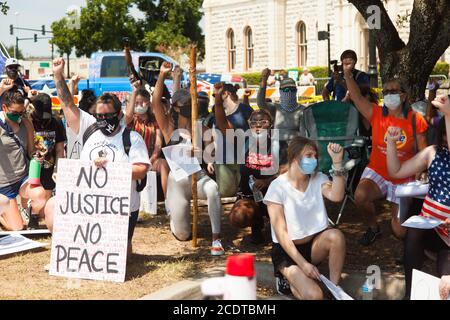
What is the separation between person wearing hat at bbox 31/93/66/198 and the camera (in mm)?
8844

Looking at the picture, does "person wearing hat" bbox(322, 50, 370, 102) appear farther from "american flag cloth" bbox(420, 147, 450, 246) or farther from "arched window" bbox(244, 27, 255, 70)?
"arched window" bbox(244, 27, 255, 70)

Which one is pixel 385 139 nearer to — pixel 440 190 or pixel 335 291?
pixel 440 190

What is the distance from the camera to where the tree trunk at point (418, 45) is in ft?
30.2

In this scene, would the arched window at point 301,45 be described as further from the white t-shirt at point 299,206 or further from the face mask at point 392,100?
the white t-shirt at point 299,206

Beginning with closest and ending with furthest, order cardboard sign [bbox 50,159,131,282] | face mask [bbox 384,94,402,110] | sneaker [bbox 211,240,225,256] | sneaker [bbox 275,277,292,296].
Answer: sneaker [bbox 275,277,292,296] → cardboard sign [bbox 50,159,131,282] → face mask [bbox 384,94,402,110] → sneaker [bbox 211,240,225,256]

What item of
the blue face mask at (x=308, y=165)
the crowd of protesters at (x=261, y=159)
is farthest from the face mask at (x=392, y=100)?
the blue face mask at (x=308, y=165)

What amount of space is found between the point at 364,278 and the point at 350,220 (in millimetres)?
2600

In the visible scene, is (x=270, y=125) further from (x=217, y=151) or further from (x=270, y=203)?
(x=270, y=203)

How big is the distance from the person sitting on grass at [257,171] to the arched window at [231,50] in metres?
41.4

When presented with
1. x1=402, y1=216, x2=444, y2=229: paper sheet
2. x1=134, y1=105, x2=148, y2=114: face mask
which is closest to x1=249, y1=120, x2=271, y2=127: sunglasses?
x1=134, y1=105, x2=148, y2=114: face mask

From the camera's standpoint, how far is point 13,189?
8.87 meters

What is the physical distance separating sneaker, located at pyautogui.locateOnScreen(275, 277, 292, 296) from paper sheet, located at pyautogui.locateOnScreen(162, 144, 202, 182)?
199cm

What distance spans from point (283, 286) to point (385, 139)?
1.93 meters

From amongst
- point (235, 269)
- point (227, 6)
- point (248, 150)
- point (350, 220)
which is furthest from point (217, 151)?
point (227, 6)
